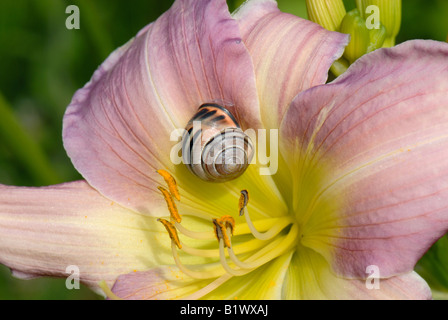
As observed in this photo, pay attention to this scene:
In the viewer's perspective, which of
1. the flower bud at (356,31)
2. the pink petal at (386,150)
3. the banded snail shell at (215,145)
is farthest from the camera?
the flower bud at (356,31)

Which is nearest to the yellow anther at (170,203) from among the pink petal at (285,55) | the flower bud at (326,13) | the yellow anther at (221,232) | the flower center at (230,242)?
the flower center at (230,242)

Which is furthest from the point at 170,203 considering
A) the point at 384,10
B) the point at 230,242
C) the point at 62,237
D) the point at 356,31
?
the point at 384,10

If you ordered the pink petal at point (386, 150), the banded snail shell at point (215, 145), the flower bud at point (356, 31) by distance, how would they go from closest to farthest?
the pink petal at point (386, 150), the banded snail shell at point (215, 145), the flower bud at point (356, 31)

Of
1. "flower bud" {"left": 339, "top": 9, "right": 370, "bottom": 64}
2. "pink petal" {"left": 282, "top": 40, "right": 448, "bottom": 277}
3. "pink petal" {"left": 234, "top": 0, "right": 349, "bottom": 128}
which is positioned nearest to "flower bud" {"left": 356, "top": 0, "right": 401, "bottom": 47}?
"flower bud" {"left": 339, "top": 9, "right": 370, "bottom": 64}

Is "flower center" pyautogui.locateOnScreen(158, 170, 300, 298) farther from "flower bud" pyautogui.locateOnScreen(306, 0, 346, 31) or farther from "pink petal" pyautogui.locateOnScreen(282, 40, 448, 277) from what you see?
"flower bud" pyautogui.locateOnScreen(306, 0, 346, 31)

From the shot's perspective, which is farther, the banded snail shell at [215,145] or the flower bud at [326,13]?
the flower bud at [326,13]

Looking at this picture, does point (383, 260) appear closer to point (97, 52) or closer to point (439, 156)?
point (439, 156)

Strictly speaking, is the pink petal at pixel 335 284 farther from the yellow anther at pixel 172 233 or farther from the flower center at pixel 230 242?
the yellow anther at pixel 172 233

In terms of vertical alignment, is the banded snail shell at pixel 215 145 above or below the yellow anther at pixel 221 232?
above
